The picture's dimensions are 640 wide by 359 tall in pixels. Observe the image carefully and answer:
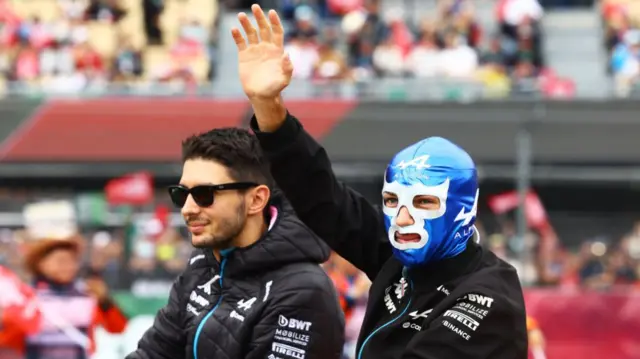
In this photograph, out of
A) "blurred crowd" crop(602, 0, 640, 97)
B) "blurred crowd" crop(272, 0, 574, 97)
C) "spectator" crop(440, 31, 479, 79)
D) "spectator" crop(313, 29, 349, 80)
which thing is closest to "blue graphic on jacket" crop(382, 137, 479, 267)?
"blurred crowd" crop(602, 0, 640, 97)

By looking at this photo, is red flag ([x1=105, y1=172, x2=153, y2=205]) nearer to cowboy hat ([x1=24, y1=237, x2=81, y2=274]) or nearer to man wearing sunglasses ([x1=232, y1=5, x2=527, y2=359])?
cowboy hat ([x1=24, y1=237, x2=81, y2=274])

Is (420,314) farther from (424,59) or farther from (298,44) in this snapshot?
(298,44)

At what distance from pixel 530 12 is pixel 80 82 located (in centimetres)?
666

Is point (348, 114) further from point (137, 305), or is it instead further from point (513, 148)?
point (137, 305)

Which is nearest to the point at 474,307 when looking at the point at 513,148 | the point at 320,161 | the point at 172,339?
the point at 320,161

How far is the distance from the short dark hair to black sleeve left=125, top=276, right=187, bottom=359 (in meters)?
0.52

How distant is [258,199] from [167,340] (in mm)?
604

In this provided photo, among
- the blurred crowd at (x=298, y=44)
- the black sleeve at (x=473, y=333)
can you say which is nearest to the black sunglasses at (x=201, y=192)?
the black sleeve at (x=473, y=333)

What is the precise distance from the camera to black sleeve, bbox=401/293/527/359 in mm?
4117

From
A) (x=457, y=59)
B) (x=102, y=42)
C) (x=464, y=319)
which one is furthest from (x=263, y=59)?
(x=102, y=42)

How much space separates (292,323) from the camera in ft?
15.9

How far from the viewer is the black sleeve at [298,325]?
4.81m

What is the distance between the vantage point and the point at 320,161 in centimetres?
453

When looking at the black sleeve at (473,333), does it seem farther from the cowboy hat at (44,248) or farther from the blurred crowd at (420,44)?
the blurred crowd at (420,44)
